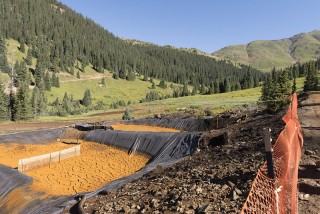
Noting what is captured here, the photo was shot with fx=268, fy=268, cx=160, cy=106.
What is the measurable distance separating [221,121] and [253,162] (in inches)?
719

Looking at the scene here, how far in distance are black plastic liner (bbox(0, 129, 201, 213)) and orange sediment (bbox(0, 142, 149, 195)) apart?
2.62ft

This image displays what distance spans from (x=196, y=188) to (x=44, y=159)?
1616 cm

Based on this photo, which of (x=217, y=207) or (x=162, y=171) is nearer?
(x=217, y=207)

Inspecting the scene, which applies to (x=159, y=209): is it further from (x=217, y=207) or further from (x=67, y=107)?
(x=67, y=107)

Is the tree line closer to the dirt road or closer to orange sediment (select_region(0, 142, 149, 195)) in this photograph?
the dirt road

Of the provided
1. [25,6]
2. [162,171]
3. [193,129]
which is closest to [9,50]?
[25,6]

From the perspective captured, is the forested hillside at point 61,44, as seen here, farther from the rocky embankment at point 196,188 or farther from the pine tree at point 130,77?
the rocky embankment at point 196,188

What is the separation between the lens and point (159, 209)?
9.08 meters

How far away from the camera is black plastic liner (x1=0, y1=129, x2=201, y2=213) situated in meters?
12.5

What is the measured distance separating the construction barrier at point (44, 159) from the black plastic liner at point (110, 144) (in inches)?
96.7

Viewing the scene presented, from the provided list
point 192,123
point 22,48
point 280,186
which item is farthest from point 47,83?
point 280,186

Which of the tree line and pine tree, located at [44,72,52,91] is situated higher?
pine tree, located at [44,72,52,91]

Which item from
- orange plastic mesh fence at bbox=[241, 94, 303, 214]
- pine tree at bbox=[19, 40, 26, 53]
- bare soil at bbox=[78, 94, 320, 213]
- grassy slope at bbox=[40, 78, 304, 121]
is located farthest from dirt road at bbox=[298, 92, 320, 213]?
pine tree at bbox=[19, 40, 26, 53]

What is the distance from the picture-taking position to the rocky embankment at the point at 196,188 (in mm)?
8823
